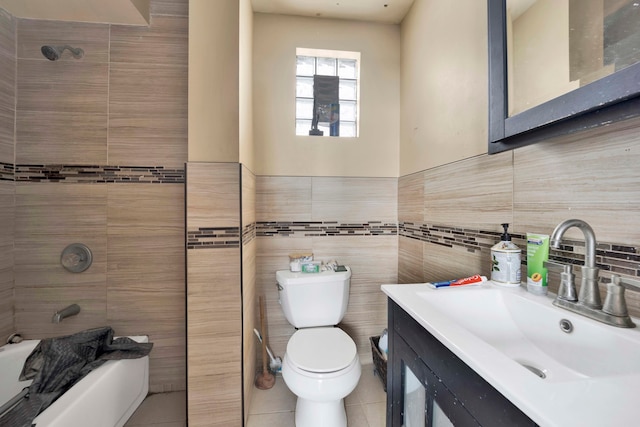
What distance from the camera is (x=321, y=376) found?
1.09m

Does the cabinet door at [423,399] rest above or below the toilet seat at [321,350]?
above

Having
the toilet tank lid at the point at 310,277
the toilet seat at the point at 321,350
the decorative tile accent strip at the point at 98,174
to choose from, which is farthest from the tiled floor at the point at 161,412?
the decorative tile accent strip at the point at 98,174

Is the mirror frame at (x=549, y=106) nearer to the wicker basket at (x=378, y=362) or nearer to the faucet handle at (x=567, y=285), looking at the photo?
the faucet handle at (x=567, y=285)

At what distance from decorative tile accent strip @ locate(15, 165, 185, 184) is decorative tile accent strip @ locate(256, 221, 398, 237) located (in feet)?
1.99

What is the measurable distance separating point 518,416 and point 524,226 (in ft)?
2.22

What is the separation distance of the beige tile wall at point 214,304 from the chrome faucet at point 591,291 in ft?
3.94

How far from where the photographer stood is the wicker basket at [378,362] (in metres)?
1.52

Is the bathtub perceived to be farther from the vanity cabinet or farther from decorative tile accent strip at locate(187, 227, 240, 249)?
the vanity cabinet

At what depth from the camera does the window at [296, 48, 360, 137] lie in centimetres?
180

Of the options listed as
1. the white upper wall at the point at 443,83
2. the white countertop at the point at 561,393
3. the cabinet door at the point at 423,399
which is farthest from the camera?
the white upper wall at the point at 443,83

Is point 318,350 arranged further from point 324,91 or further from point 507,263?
point 324,91

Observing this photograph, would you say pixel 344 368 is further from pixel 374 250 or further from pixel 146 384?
pixel 146 384

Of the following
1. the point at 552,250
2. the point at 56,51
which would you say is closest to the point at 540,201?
the point at 552,250

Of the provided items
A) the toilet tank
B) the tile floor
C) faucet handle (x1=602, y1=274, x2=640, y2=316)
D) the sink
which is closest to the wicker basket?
the tile floor
